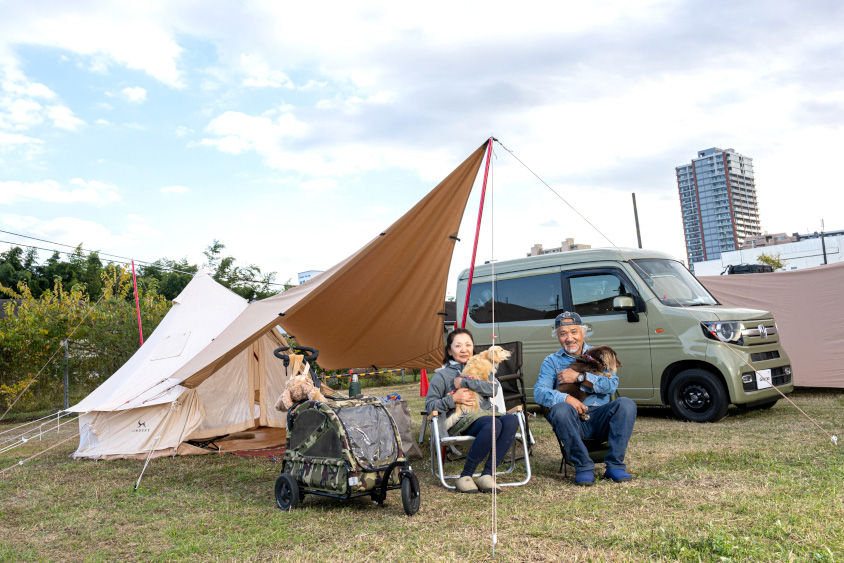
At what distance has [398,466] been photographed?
12.5ft

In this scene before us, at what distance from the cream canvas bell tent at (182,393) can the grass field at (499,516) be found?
96 centimetres

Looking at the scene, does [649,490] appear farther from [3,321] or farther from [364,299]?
[3,321]

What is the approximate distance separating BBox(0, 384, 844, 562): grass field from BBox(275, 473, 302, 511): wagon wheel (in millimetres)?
76

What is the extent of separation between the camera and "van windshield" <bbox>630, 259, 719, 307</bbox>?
23.4 feet

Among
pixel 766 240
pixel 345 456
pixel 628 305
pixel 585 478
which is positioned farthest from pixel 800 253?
pixel 345 456

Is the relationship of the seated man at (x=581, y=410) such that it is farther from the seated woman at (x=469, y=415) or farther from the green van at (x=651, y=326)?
the green van at (x=651, y=326)

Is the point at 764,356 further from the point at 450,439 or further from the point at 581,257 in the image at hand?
the point at 450,439

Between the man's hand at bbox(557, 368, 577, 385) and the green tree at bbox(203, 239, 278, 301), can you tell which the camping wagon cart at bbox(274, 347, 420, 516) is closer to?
the man's hand at bbox(557, 368, 577, 385)

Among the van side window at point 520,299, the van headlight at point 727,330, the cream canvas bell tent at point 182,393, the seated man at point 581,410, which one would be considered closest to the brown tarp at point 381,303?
the cream canvas bell tent at point 182,393

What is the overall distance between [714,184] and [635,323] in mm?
106482

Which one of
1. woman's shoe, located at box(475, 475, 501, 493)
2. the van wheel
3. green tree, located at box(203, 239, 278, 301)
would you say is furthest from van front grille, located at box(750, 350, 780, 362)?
green tree, located at box(203, 239, 278, 301)

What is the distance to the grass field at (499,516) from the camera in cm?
280

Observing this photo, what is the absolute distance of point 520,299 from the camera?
819cm

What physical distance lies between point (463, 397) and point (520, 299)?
393cm
